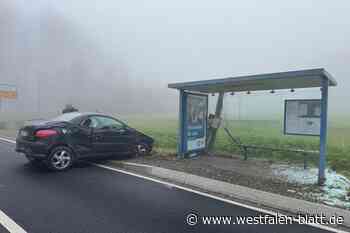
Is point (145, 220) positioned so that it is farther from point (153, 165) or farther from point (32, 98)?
point (32, 98)

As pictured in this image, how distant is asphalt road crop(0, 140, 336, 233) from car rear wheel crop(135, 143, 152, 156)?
224 centimetres

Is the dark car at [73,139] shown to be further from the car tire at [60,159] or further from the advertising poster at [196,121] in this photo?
the advertising poster at [196,121]

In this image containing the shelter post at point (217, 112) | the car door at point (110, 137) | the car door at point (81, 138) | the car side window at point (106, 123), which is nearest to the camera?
the car door at point (81, 138)

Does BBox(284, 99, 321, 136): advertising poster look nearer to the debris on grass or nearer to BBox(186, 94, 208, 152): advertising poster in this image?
the debris on grass

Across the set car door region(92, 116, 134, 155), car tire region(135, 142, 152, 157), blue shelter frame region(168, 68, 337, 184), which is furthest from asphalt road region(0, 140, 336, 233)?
blue shelter frame region(168, 68, 337, 184)

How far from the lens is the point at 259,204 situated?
4.87 m

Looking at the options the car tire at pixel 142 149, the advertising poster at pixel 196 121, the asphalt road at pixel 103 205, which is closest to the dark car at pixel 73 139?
the car tire at pixel 142 149

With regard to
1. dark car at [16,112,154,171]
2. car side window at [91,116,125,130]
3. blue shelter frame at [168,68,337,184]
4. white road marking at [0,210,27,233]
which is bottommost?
white road marking at [0,210,27,233]

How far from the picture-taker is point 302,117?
758 centimetres

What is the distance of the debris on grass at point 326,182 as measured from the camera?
16.6 ft

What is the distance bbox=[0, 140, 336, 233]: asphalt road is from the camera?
3816 mm

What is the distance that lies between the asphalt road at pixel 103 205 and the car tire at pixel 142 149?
2.22m

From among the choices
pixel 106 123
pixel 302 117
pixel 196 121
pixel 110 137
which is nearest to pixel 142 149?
pixel 110 137

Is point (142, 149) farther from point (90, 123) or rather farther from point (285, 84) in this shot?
point (285, 84)
